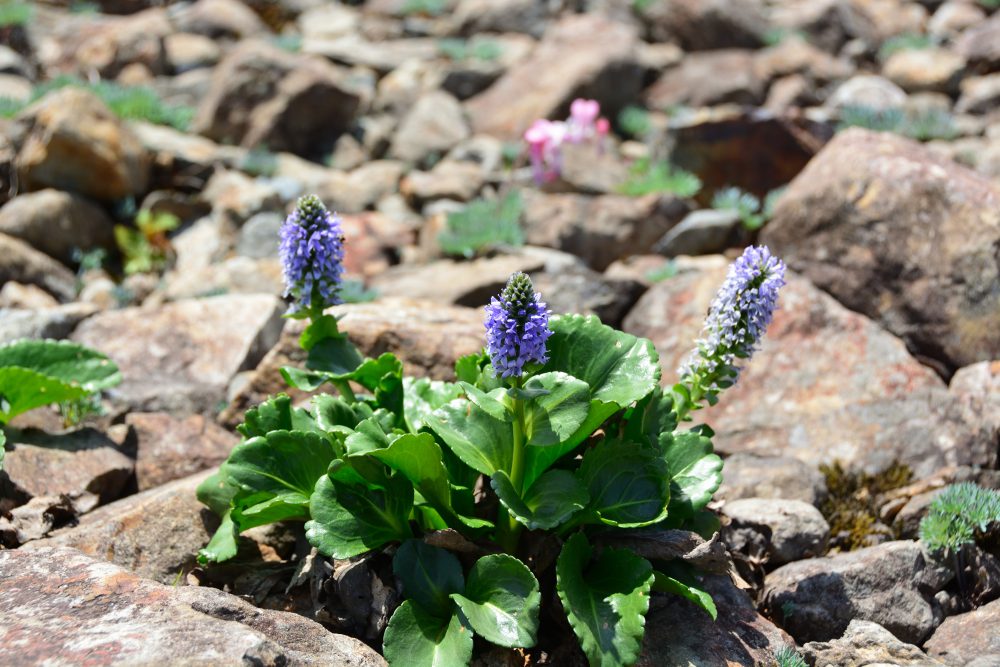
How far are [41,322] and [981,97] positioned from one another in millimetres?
11440

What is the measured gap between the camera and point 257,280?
316 inches

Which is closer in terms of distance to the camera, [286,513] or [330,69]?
[286,513]

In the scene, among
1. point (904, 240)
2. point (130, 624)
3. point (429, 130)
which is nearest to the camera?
point (130, 624)

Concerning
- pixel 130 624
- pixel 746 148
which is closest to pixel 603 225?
pixel 746 148

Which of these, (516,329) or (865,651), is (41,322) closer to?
(516,329)

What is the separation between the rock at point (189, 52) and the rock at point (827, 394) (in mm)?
9517

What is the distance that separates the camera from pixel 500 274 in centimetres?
730

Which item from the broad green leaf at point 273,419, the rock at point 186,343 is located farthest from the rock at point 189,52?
the broad green leaf at point 273,419

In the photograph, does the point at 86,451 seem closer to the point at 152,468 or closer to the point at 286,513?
the point at 152,468

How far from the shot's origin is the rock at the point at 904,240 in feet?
20.0

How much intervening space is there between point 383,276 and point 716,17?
8.27 m

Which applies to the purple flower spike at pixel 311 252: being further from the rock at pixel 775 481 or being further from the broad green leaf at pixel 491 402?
the rock at pixel 775 481

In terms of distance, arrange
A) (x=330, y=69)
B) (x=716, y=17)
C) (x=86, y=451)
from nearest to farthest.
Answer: (x=86, y=451)
(x=330, y=69)
(x=716, y=17)

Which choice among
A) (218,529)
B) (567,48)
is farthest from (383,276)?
(567,48)
